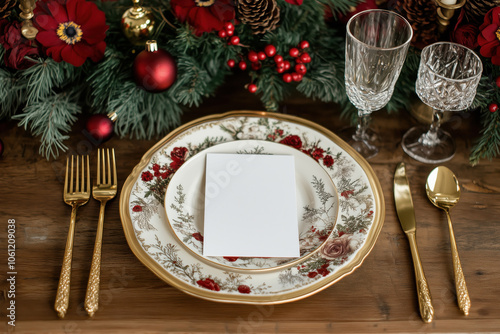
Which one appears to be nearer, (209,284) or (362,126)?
(209,284)

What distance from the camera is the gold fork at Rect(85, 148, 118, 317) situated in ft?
1.96

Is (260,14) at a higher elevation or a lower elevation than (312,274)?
higher

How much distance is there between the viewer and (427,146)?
31.4 inches

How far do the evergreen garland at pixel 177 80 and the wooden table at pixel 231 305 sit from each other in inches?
1.9

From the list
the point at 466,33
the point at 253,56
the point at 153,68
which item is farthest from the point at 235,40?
the point at 466,33

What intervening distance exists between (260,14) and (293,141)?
0.68 ft

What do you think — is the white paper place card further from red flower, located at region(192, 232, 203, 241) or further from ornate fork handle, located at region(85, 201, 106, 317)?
ornate fork handle, located at region(85, 201, 106, 317)

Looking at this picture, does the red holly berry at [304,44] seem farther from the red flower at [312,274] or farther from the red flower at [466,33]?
the red flower at [312,274]

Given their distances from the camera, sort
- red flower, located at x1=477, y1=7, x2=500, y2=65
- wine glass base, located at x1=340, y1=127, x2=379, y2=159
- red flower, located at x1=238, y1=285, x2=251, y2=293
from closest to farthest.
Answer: red flower, located at x1=238, y1=285, x2=251, y2=293, red flower, located at x1=477, y1=7, x2=500, y2=65, wine glass base, located at x1=340, y1=127, x2=379, y2=159

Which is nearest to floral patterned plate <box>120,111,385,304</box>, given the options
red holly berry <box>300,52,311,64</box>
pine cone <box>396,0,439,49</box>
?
red holly berry <box>300,52,311,64</box>

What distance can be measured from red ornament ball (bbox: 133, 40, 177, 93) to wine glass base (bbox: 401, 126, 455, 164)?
1.36 ft

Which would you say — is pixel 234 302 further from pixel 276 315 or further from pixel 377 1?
pixel 377 1

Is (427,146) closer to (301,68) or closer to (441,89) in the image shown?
(441,89)

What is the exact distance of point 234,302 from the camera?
22.5 inches
